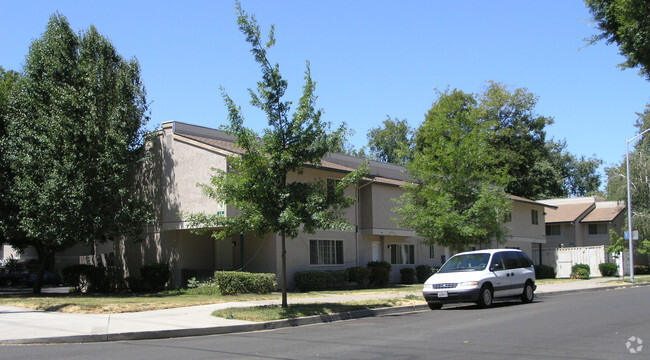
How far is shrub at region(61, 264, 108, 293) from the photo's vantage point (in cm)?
2559

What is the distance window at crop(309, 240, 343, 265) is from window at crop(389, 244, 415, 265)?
4.55 m

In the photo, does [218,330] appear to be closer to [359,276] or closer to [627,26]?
[627,26]

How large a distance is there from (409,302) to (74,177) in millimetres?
13475

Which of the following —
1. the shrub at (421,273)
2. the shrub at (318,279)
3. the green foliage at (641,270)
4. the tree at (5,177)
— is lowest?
the green foliage at (641,270)

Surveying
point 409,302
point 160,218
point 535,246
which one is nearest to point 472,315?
point 409,302

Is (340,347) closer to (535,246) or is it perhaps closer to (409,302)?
(409,302)

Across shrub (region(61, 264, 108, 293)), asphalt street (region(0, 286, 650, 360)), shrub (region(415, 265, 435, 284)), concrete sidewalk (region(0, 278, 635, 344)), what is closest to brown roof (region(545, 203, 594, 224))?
shrub (region(415, 265, 435, 284))

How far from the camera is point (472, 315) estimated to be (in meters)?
14.8

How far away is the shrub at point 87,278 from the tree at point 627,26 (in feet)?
69.8

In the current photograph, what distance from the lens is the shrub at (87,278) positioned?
25.6 metres

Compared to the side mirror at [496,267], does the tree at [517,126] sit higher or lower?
higher

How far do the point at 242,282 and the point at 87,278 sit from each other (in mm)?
8350

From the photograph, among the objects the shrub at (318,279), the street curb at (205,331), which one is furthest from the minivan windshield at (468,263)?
the shrub at (318,279)

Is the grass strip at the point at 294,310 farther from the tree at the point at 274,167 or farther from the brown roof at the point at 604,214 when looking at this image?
the brown roof at the point at 604,214
